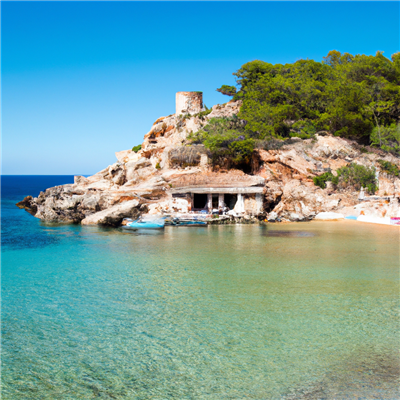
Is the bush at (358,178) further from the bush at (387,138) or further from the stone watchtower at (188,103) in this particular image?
the stone watchtower at (188,103)

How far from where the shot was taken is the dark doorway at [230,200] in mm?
34397

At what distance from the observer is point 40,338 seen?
33.7 ft

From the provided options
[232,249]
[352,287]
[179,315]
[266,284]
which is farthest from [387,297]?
[232,249]

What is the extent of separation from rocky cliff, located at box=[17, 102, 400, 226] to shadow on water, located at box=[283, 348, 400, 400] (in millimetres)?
23283

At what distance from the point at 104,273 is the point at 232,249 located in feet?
23.7

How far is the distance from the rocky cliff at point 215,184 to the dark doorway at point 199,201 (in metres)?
1.99

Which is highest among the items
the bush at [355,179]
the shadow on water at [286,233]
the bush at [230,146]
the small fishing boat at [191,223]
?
the bush at [230,146]

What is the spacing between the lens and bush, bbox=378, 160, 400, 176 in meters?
36.2

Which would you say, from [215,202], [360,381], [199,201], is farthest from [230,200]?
[360,381]

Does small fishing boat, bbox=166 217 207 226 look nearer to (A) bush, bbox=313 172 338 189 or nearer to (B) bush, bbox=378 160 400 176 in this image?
(A) bush, bbox=313 172 338 189

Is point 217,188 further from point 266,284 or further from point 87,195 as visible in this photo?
point 266,284

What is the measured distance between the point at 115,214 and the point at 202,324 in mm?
20825

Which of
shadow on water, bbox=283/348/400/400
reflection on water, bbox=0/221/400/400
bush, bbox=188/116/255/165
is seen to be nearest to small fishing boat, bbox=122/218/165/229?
reflection on water, bbox=0/221/400/400

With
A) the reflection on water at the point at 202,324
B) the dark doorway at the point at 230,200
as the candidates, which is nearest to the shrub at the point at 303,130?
the dark doorway at the point at 230,200
